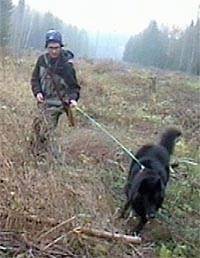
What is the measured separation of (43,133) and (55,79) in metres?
1.04

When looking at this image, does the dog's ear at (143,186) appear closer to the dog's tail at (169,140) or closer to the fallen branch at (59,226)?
the fallen branch at (59,226)

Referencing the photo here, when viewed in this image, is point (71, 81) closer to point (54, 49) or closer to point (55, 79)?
point (55, 79)

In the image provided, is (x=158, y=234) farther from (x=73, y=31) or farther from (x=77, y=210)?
(x=73, y=31)

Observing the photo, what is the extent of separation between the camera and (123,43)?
247ft

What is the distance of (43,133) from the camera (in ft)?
20.8

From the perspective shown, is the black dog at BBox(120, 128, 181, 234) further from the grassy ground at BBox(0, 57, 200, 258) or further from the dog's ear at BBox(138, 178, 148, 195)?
the grassy ground at BBox(0, 57, 200, 258)

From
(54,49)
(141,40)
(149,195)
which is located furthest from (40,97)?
(141,40)

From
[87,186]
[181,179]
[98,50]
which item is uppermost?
[87,186]

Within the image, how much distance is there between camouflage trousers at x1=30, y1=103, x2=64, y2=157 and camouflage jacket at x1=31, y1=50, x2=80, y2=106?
196mm

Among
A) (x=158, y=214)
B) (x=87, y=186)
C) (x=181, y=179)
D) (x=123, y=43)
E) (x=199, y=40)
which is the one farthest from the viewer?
(x=123, y=43)

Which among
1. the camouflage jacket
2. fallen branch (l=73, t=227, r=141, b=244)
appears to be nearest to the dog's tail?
the camouflage jacket

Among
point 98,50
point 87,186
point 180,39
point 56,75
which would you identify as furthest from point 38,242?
point 98,50

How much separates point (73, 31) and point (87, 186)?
74792 millimetres

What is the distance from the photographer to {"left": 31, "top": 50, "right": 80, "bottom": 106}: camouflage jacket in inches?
282
